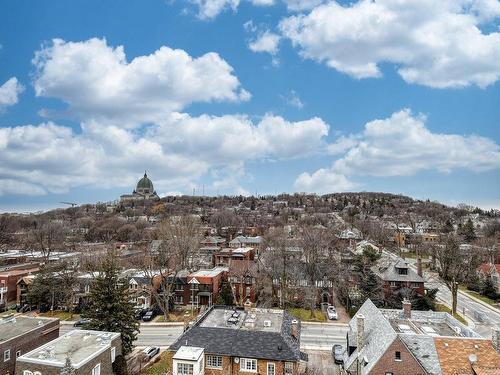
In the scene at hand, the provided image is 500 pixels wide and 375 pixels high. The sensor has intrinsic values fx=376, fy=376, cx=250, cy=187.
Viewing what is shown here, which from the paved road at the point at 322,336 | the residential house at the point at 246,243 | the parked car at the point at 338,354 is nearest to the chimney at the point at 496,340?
the parked car at the point at 338,354

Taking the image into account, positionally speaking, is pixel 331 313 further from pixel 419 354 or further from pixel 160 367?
pixel 419 354

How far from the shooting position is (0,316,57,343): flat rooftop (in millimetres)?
34391

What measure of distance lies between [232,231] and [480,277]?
260ft

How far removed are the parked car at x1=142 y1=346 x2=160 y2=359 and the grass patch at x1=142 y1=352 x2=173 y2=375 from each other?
0.85 metres

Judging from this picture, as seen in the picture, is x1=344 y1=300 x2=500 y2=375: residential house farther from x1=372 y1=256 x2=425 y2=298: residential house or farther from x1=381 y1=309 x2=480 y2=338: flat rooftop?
x1=372 y1=256 x2=425 y2=298: residential house

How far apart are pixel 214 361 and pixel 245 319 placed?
18.6 feet

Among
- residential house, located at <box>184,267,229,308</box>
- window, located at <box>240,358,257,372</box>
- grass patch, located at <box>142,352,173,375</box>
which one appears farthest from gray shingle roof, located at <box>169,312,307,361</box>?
residential house, located at <box>184,267,229,308</box>

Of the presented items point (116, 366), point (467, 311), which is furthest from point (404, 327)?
point (467, 311)

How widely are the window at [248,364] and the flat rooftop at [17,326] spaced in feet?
68.5

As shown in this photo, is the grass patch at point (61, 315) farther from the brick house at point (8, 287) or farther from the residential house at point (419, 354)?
the residential house at point (419, 354)

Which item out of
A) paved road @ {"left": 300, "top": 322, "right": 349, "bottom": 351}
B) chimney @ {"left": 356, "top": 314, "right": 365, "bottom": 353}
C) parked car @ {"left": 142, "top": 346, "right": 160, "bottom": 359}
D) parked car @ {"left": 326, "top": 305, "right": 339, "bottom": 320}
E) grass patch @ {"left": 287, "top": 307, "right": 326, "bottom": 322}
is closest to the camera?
A: chimney @ {"left": 356, "top": 314, "right": 365, "bottom": 353}

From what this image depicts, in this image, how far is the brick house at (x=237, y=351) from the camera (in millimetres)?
29266

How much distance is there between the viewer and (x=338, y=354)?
122 feet

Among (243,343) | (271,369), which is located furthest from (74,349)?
(271,369)
